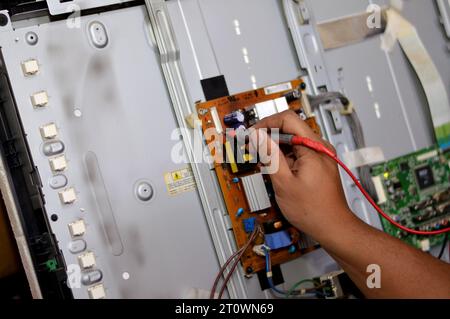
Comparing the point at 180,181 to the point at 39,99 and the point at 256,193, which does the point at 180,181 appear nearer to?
the point at 256,193

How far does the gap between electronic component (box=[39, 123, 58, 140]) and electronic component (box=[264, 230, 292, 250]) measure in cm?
98

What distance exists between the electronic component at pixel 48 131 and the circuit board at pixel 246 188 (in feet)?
1.97

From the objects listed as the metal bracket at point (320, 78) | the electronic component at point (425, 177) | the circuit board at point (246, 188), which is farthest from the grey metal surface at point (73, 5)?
the electronic component at point (425, 177)

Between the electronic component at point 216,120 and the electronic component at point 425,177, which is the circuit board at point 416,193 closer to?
the electronic component at point 425,177

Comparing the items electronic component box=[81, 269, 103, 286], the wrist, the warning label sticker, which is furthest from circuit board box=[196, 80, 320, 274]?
electronic component box=[81, 269, 103, 286]

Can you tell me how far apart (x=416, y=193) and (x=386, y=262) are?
3.40ft

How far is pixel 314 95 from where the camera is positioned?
7.54 feet

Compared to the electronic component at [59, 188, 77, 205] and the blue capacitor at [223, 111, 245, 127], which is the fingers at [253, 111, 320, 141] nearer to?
the blue capacitor at [223, 111, 245, 127]

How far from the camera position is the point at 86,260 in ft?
6.14

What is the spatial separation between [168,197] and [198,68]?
1.96 feet

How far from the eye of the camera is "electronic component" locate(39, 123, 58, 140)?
1.89 m

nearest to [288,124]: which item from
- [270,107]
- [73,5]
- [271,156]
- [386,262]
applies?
[271,156]

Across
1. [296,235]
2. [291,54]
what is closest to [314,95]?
[291,54]

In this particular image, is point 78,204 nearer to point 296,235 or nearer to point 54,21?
point 54,21
